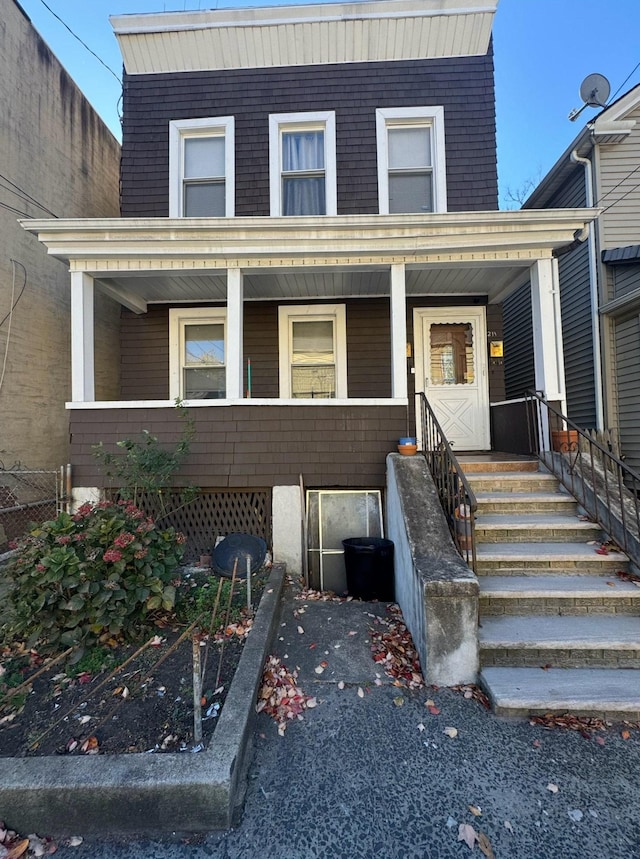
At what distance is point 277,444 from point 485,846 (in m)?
3.75

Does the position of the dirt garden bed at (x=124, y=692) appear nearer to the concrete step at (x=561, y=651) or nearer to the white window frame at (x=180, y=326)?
the concrete step at (x=561, y=651)

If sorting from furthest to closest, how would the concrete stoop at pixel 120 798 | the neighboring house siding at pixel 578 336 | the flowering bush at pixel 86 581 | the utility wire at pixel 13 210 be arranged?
the neighboring house siding at pixel 578 336 → the utility wire at pixel 13 210 → the flowering bush at pixel 86 581 → the concrete stoop at pixel 120 798

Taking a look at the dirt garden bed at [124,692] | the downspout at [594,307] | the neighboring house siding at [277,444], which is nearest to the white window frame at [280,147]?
the neighboring house siding at [277,444]

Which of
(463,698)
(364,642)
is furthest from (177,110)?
(463,698)

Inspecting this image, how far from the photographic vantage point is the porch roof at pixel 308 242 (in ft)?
15.5

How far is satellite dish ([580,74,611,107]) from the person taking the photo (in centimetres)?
711

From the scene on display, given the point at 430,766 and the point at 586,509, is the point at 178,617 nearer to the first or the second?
the point at 430,766

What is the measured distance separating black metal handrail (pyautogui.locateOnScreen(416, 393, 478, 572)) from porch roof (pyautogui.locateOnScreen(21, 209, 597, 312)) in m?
2.37

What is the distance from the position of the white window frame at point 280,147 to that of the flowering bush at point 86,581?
5.17m

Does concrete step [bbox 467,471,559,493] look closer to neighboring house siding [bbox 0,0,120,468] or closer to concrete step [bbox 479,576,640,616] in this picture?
concrete step [bbox 479,576,640,616]

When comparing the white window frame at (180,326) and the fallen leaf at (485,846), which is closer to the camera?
the fallen leaf at (485,846)

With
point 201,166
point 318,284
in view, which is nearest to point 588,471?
point 318,284

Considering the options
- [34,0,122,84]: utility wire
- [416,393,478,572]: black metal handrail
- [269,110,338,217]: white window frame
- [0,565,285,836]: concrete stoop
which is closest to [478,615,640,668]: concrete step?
[416,393,478,572]: black metal handrail

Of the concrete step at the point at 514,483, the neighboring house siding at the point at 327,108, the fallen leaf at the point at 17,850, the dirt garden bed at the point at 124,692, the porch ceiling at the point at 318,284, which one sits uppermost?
the neighboring house siding at the point at 327,108
